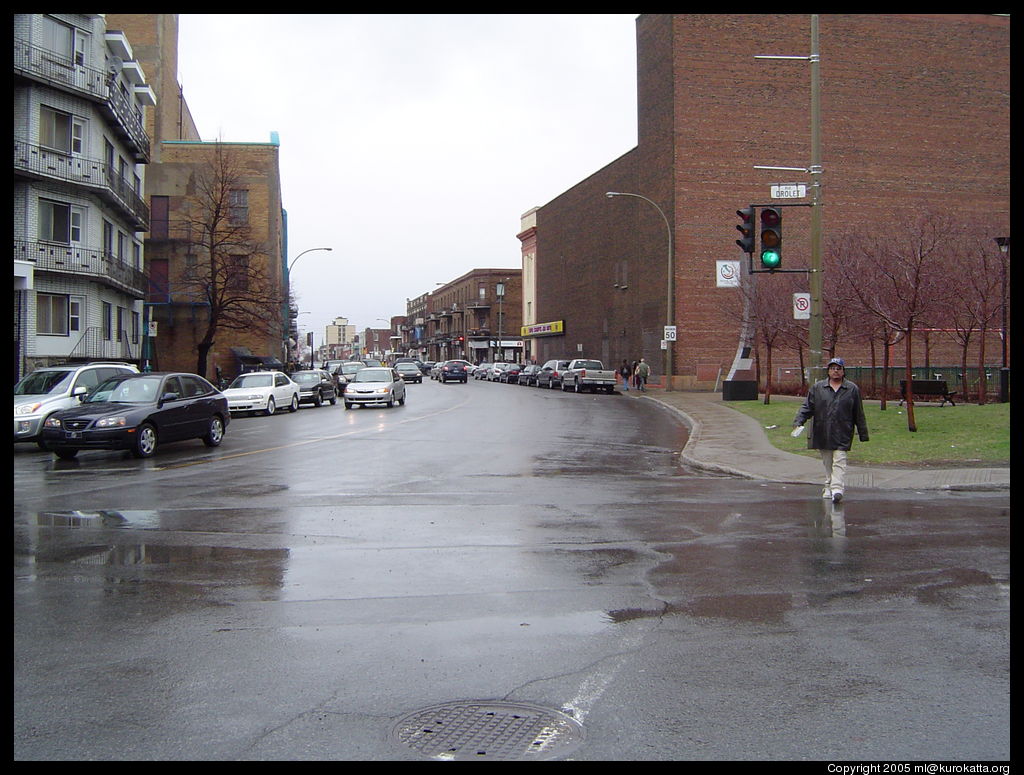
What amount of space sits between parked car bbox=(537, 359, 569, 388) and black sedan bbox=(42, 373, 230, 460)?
3422 centimetres

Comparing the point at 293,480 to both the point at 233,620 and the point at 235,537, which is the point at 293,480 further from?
the point at 233,620

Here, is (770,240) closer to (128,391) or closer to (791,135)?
(128,391)

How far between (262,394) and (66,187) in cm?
1142

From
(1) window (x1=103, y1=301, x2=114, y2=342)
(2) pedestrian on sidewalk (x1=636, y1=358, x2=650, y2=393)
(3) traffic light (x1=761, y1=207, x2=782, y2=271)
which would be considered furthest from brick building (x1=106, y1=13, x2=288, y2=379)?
(3) traffic light (x1=761, y1=207, x2=782, y2=271)

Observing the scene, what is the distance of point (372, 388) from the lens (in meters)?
34.1

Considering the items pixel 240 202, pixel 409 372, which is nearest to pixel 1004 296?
pixel 409 372

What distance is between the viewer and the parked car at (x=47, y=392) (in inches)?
749

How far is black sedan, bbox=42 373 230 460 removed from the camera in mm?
16750

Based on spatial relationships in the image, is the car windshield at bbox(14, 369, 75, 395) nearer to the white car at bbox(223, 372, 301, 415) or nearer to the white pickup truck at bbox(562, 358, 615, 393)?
the white car at bbox(223, 372, 301, 415)

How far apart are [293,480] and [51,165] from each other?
82.0ft

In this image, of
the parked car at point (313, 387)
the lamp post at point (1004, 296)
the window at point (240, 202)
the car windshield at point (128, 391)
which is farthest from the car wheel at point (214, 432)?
the window at point (240, 202)
